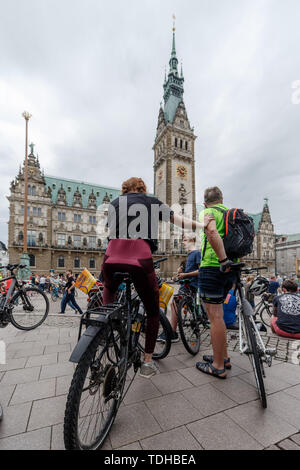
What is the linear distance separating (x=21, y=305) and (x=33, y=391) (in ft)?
9.63

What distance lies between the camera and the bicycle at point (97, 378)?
1.26 m

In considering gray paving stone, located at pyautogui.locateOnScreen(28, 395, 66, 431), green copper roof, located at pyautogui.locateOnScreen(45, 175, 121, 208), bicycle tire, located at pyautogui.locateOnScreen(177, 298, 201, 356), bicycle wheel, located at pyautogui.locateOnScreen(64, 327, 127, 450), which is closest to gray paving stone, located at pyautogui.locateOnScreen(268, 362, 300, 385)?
bicycle tire, located at pyautogui.locateOnScreen(177, 298, 201, 356)

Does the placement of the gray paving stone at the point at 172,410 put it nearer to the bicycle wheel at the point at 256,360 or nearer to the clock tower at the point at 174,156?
the bicycle wheel at the point at 256,360

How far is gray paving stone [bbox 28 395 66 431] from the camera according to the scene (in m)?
1.70

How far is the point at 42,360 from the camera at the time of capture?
2941mm

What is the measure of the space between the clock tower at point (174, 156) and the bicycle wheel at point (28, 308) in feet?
129

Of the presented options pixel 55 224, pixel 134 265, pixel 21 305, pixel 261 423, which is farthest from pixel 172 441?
pixel 55 224

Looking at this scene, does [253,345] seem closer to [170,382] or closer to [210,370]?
[210,370]

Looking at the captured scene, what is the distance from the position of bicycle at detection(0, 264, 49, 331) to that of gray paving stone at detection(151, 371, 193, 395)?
332 cm

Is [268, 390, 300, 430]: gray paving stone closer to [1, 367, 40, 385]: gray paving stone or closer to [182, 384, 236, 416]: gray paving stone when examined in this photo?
[182, 384, 236, 416]: gray paving stone

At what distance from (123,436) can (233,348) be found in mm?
2465
